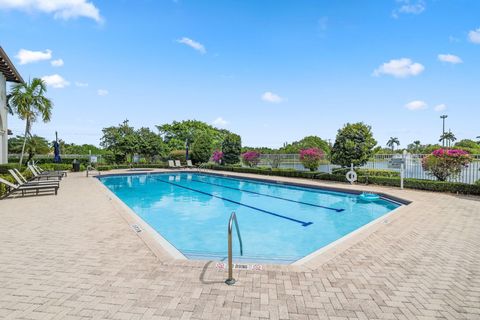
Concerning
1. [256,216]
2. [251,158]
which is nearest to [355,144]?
[256,216]

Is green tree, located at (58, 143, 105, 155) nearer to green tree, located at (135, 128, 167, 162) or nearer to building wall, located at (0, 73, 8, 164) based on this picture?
green tree, located at (135, 128, 167, 162)

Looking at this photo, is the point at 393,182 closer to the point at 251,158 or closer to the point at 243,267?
the point at 243,267

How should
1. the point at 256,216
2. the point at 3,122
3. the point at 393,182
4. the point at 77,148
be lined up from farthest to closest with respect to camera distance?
the point at 77,148 → the point at 3,122 → the point at 393,182 → the point at 256,216

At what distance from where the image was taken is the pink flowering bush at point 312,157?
16.0 m

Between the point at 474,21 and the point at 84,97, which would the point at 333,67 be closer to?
the point at 474,21

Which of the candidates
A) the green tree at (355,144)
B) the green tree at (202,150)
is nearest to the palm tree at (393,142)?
the green tree at (202,150)

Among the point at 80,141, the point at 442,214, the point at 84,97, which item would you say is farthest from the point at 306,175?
the point at 80,141

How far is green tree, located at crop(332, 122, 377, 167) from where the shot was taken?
1355 cm

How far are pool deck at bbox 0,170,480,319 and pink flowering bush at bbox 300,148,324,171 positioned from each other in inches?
430

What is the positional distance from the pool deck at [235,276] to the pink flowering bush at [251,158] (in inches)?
647

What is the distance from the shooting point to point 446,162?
10.9 metres

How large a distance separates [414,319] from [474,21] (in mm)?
12248

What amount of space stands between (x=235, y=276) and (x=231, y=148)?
785 inches

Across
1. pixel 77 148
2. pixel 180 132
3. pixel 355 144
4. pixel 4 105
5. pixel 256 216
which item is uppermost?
pixel 180 132
